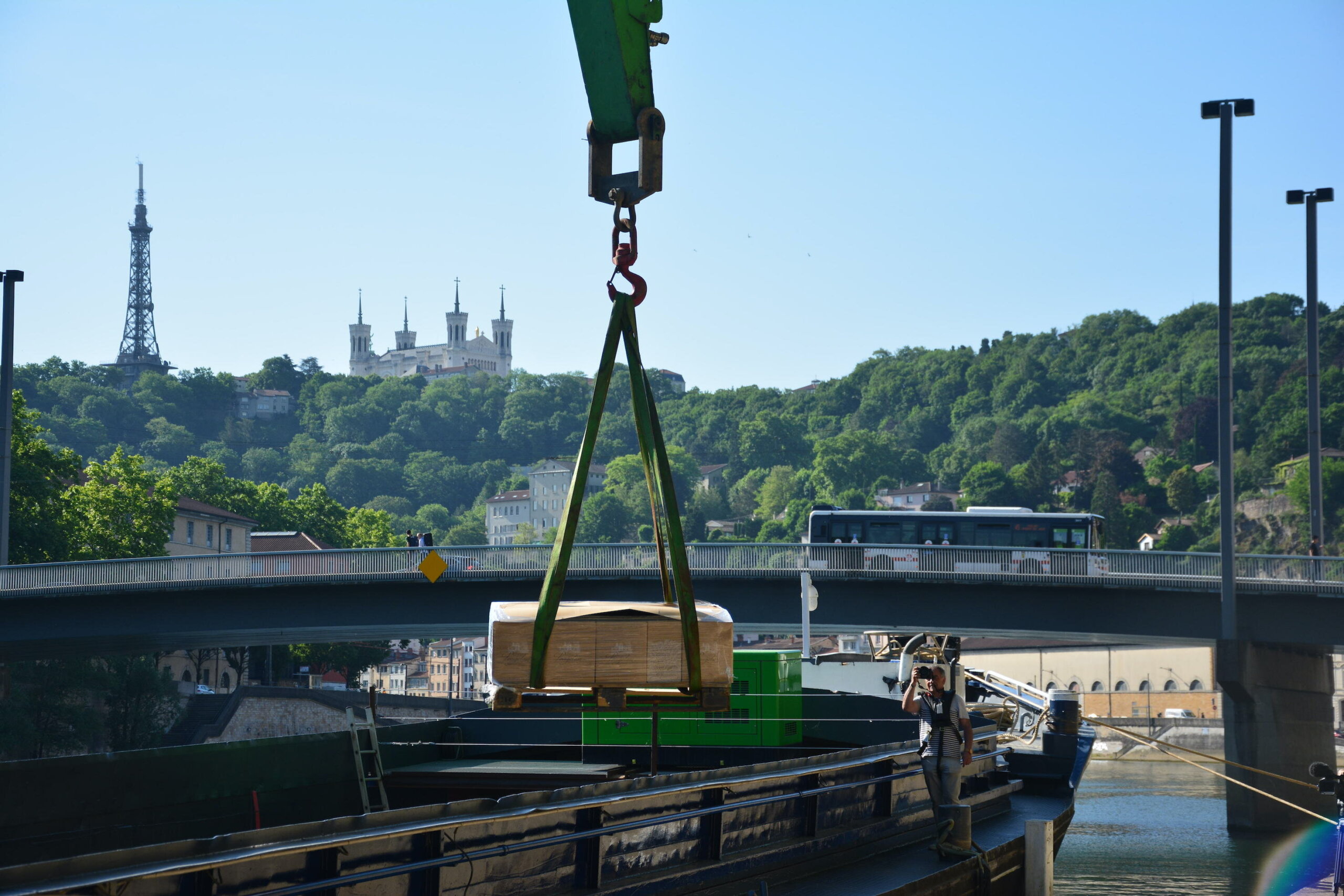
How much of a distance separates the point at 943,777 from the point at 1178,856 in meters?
28.8

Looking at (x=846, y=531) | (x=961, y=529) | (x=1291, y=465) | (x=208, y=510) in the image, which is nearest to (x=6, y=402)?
(x=846, y=531)

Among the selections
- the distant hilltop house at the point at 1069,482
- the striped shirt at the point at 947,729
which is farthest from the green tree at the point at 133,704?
the distant hilltop house at the point at 1069,482

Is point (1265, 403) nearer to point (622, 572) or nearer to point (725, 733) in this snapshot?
point (622, 572)

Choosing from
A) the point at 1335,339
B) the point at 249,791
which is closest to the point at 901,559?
the point at 249,791

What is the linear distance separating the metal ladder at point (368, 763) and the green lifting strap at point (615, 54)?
8127 mm

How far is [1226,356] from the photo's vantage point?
40.4 metres

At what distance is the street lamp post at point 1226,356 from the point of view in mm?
39625

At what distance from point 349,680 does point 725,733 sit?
82898mm

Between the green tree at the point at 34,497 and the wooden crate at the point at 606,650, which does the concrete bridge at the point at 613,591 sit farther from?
the wooden crate at the point at 606,650

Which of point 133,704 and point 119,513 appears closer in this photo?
point 133,704

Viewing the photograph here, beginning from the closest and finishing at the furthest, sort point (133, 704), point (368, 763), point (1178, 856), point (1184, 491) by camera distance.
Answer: point (368, 763), point (1178, 856), point (133, 704), point (1184, 491)

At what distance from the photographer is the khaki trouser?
12.4 m

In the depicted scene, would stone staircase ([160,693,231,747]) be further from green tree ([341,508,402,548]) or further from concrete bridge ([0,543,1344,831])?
green tree ([341,508,402,548])

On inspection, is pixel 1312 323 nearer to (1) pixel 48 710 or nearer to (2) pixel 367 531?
(1) pixel 48 710
